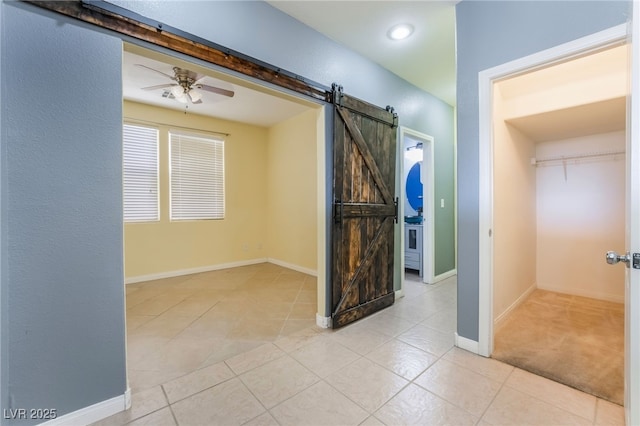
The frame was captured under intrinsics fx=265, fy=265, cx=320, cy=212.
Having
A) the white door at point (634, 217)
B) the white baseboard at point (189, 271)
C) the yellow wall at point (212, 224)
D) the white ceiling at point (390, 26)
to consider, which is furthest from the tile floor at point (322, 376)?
the white ceiling at point (390, 26)

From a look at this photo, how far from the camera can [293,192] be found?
16.0 ft

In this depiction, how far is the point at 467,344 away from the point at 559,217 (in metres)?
2.50

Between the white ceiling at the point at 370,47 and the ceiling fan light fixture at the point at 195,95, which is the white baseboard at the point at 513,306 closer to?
the white ceiling at the point at 370,47

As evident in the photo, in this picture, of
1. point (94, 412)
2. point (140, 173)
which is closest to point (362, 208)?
point (94, 412)

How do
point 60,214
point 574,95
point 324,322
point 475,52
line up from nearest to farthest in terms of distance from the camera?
point 60,214
point 475,52
point 574,95
point 324,322

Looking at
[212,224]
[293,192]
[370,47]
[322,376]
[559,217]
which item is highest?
[370,47]

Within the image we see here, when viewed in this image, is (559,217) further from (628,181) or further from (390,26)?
(390,26)

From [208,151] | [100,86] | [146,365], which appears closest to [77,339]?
[146,365]

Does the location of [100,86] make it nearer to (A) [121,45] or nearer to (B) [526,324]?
(A) [121,45]

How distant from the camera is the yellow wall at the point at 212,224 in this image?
4.08m

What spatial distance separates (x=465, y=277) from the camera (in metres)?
2.12

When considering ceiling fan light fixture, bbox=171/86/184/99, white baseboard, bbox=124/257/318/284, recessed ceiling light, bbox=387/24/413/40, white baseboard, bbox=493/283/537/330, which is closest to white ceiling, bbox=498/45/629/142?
recessed ceiling light, bbox=387/24/413/40

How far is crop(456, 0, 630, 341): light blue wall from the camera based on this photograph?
1.71 meters

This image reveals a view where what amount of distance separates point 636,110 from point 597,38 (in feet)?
3.05
